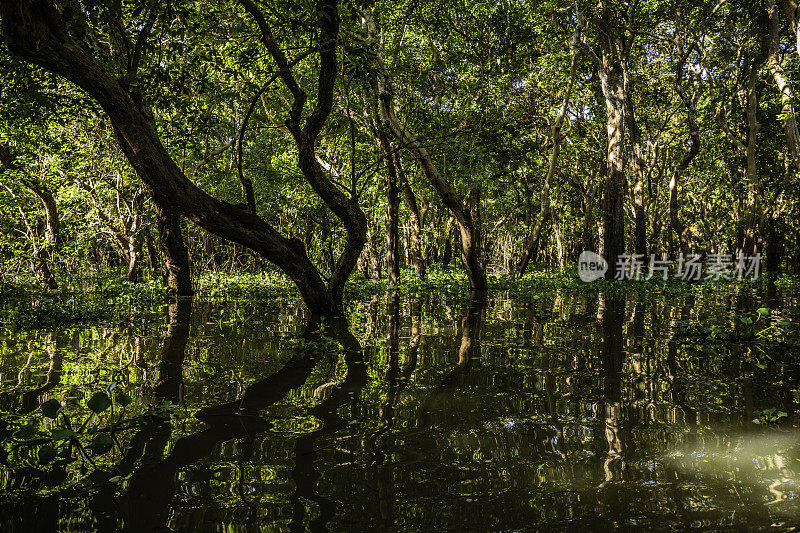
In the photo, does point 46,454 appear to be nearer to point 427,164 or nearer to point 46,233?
point 427,164

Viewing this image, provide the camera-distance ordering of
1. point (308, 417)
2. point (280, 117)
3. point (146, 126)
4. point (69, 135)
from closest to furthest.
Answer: point (308, 417), point (146, 126), point (69, 135), point (280, 117)

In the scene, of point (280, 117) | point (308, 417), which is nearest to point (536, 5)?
point (280, 117)

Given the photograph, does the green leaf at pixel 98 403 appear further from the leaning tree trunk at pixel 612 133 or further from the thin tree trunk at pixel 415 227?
the leaning tree trunk at pixel 612 133

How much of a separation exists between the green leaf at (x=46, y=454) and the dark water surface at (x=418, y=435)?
0.12m

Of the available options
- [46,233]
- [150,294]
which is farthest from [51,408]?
[46,233]

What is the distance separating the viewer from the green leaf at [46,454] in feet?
8.25

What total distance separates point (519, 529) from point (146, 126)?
268 inches

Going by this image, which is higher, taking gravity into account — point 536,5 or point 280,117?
point 536,5

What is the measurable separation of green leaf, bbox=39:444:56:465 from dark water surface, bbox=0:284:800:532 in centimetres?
12

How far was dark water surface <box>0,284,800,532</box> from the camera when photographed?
91.4 inches

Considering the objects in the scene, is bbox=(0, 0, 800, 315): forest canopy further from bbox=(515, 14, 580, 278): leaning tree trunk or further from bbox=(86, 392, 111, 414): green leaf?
bbox=(86, 392, 111, 414): green leaf

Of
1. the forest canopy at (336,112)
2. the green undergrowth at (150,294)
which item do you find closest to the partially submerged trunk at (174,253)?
the forest canopy at (336,112)

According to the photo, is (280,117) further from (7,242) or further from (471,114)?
(7,242)

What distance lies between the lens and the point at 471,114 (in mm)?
13789
